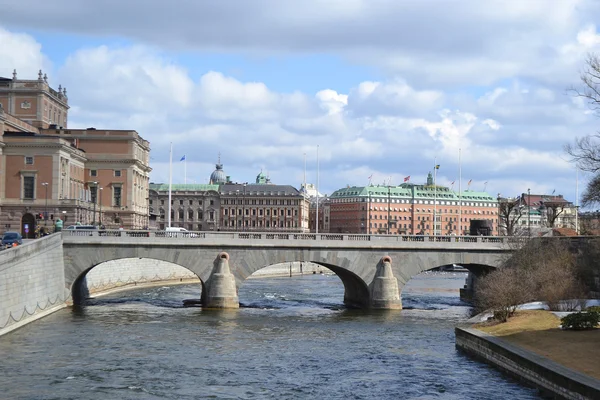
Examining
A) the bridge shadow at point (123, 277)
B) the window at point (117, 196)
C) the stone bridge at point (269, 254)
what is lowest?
the bridge shadow at point (123, 277)

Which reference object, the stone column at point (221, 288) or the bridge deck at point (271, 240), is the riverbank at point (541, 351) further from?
the stone column at point (221, 288)

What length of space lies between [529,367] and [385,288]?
3735 cm

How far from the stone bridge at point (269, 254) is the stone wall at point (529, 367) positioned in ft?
82.4

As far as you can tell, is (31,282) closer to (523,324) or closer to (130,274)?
(523,324)

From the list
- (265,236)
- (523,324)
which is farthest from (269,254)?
(523,324)

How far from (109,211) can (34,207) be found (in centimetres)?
1635

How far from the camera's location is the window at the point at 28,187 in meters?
118

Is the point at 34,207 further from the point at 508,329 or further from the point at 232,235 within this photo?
the point at 508,329

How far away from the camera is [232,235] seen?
3091 inches

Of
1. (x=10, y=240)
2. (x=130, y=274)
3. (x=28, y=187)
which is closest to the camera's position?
(x=10, y=240)

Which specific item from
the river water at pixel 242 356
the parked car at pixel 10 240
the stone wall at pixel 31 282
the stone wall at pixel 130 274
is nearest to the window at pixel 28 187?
the stone wall at pixel 130 274

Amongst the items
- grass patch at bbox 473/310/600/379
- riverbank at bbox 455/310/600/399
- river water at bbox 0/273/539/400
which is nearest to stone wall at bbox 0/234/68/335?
river water at bbox 0/273/539/400

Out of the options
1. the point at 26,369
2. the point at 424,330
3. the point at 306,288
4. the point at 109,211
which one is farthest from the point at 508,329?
the point at 109,211

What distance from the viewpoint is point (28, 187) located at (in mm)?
118312
